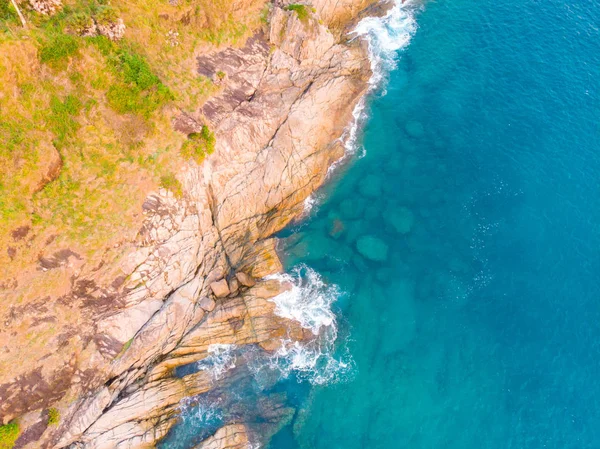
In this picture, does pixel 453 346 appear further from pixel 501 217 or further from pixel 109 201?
pixel 109 201

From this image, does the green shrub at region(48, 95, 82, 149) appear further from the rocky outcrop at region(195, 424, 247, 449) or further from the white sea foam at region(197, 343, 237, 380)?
the rocky outcrop at region(195, 424, 247, 449)

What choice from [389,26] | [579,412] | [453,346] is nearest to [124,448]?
[453,346]

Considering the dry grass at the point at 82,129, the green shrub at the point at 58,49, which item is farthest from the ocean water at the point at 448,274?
the green shrub at the point at 58,49

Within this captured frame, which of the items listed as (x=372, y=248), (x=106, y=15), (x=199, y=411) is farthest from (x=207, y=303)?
(x=106, y=15)

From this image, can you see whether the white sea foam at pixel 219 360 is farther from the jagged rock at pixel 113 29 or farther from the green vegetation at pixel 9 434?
the jagged rock at pixel 113 29

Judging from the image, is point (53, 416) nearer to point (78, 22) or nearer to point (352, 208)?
point (352, 208)
